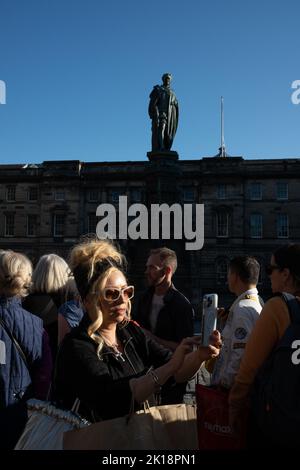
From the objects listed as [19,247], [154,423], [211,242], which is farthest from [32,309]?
[19,247]

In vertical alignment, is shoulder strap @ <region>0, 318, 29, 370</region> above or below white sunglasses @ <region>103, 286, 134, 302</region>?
below

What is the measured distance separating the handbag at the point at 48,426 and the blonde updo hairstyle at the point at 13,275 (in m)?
1.27

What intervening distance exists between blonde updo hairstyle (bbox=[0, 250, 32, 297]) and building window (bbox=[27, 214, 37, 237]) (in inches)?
Result: 1755

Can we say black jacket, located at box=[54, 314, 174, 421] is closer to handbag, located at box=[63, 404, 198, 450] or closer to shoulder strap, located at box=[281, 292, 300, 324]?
handbag, located at box=[63, 404, 198, 450]

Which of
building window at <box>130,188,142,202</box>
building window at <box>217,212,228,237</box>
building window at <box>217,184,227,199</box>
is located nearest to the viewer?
building window at <box>217,212,228,237</box>

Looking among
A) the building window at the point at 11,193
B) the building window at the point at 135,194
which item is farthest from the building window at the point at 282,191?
the building window at the point at 11,193

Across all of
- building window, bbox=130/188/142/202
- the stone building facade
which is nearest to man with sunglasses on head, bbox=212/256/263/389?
the stone building facade

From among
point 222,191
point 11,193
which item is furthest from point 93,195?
point 222,191

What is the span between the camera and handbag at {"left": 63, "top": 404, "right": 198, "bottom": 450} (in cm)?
198

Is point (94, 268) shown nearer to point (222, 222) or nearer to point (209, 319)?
point (209, 319)

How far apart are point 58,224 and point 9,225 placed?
537cm

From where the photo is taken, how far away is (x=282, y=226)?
4453 cm

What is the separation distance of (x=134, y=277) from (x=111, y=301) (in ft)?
38.0

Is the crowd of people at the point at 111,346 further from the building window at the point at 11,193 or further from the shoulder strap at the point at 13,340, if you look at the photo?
the building window at the point at 11,193
